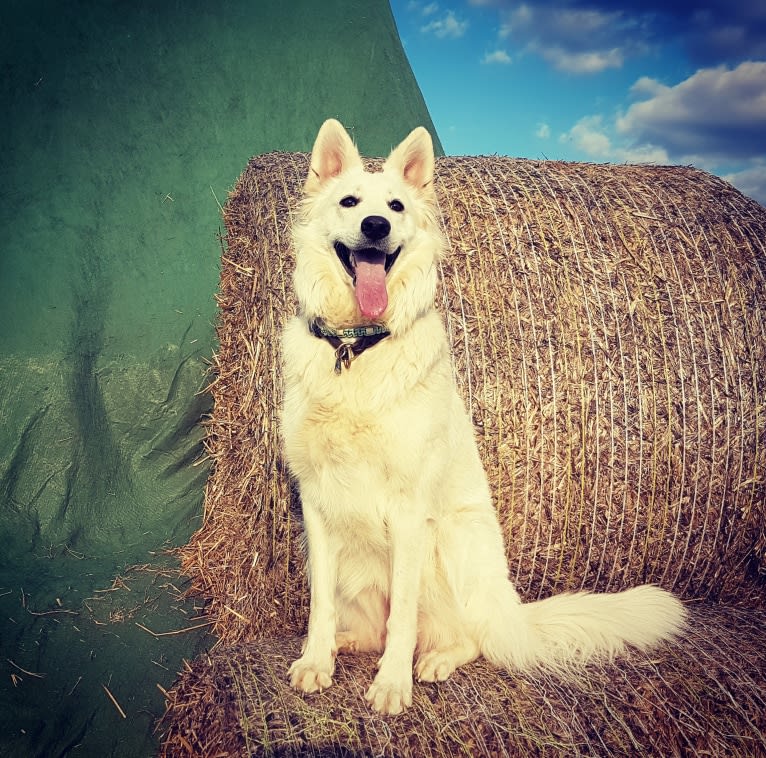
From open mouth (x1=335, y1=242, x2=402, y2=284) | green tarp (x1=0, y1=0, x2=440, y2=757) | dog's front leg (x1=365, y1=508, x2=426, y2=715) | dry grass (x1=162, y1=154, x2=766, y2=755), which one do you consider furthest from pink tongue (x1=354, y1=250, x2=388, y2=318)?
green tarp (x1=0, y1=0, x2=440, y2=757)

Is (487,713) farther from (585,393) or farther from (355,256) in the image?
(355,256)

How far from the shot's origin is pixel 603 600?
2463 mm

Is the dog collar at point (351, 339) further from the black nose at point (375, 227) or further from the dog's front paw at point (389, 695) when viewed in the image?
the dog's front paw at point (389, 695)

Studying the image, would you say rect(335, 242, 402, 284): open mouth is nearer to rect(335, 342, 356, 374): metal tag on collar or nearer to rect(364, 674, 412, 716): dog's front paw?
rect(335, 342, 356, 374): metal tag on collar

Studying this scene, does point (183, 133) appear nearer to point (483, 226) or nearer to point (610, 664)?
point (483, 226)

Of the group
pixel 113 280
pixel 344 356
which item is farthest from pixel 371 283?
pixel 113 280

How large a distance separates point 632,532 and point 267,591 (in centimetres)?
173

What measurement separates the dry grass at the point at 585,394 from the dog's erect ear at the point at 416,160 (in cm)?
42

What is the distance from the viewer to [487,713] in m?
1.92

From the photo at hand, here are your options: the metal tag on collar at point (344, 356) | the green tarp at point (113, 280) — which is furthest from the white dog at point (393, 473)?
the green tarp at point (113, 280)

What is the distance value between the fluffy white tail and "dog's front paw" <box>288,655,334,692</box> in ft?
2.07

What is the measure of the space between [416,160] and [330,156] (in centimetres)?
36

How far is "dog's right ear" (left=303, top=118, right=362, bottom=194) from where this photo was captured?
7.68ft

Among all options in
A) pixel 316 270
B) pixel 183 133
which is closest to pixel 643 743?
pixel 316 270
